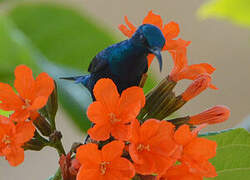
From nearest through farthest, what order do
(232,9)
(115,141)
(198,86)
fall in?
(115,141) < (198,86) < (232,9)

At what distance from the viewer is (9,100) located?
0.46 meters

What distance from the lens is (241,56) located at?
8.14ft

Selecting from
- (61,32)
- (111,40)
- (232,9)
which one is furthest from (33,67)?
(232,9)

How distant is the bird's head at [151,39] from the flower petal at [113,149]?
9 cm

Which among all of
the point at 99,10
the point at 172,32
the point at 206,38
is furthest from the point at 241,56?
the point at 172,32

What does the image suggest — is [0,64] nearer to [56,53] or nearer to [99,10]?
[56,53]

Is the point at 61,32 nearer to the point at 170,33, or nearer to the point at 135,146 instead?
the point at 170,33

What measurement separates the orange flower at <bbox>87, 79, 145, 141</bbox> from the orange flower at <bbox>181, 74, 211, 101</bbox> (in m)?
0.11

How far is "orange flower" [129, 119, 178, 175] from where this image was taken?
407 millimetres

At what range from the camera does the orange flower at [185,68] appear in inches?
20.6

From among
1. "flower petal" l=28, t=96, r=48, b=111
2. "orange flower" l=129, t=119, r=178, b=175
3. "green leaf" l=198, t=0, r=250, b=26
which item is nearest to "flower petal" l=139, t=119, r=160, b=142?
"orange flower" l=129, t=119, r=178, b=175

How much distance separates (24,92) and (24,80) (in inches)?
0.7

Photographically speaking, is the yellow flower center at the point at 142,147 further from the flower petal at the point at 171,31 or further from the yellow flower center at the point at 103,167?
the flower petal at the point at 171,31

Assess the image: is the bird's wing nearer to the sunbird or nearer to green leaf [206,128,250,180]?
the sunbird
